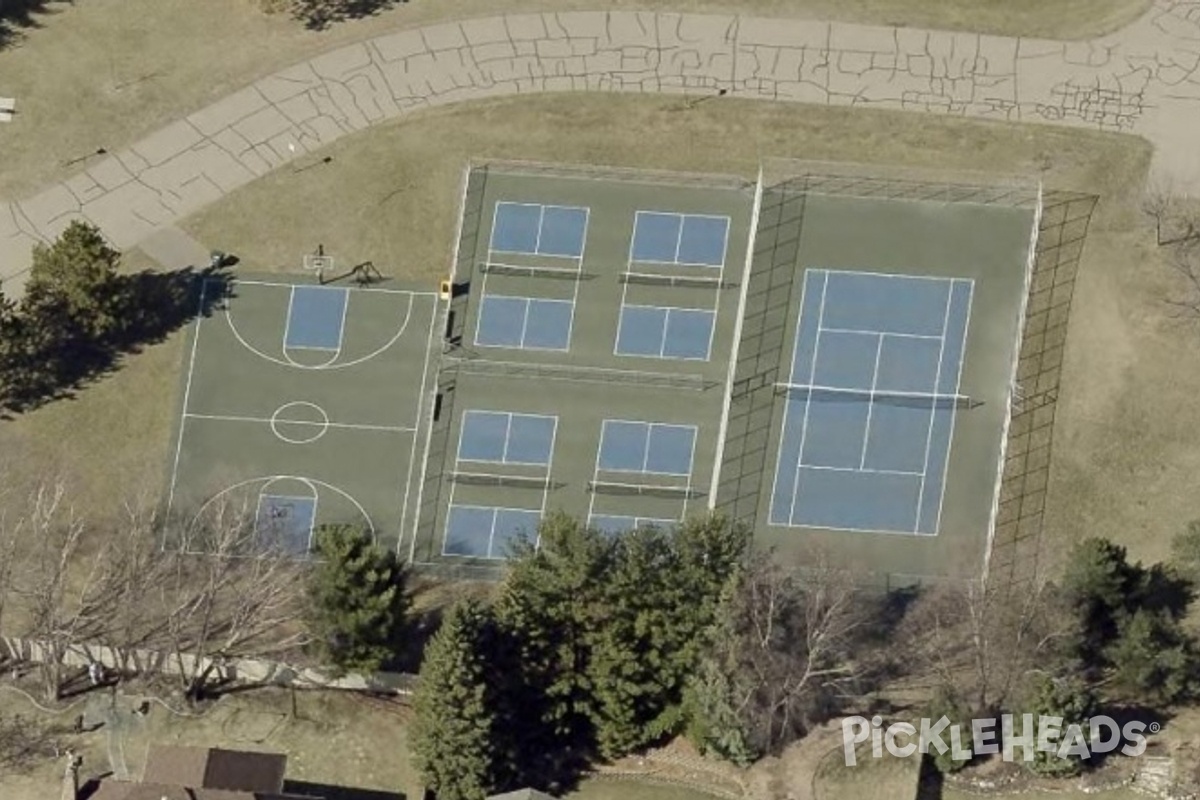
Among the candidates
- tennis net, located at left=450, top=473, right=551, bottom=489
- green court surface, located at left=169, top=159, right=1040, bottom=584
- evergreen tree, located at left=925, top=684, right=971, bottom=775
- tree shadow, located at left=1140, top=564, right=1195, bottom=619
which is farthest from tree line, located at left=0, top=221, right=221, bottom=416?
tree shadow, located at left=1140, top=564, right=1195, bottom=619

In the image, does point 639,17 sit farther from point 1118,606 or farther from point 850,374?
point 1118,606

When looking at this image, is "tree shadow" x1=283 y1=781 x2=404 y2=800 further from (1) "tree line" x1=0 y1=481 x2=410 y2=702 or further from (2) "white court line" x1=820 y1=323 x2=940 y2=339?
(2) "white court line" x1=820 y1=323 x2=940 y2=339

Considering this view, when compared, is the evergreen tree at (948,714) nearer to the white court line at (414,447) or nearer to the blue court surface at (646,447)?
the blue court surface at (646,447)

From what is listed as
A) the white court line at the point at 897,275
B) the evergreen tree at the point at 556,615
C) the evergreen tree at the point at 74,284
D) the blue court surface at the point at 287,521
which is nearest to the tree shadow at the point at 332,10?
the evergreen tree at the point at 74,284

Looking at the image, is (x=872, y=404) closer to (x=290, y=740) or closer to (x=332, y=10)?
(x=290, y=740)

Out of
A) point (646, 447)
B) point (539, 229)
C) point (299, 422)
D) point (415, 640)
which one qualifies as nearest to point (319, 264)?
point (299, 422)

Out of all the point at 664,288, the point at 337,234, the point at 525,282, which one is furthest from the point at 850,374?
the point at 337,234
